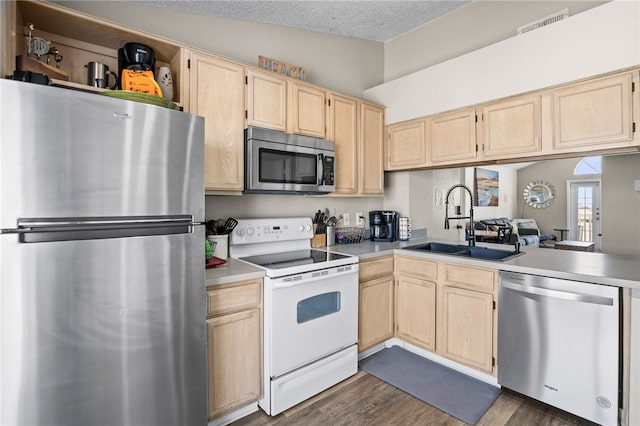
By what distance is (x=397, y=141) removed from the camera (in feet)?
10.2

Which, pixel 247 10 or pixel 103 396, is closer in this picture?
pixel 103 396

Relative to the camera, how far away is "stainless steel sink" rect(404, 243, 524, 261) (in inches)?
99.0

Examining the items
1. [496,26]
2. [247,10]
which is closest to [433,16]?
[496,26]

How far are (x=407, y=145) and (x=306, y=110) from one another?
3.55 feet

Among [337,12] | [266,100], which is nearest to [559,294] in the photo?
[266,100]

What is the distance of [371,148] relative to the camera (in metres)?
3.08

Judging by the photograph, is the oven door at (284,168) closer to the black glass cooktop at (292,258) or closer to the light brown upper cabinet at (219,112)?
the light brown upper cabinet at (219,112)

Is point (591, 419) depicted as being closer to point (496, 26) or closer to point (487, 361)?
point (487, 361)

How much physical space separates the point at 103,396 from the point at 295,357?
104 cm

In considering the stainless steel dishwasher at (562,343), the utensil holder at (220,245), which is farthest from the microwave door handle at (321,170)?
the stainless steel dishwasher at (562,343)

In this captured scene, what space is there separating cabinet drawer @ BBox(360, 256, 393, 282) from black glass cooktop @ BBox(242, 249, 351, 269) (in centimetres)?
26

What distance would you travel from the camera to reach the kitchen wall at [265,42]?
2.06m

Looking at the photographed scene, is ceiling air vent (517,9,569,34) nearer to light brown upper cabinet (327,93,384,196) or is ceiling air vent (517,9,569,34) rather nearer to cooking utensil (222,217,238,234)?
light brown upper cabinet (327,93,384,196)

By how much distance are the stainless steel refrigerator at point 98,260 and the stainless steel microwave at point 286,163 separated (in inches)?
26.1
